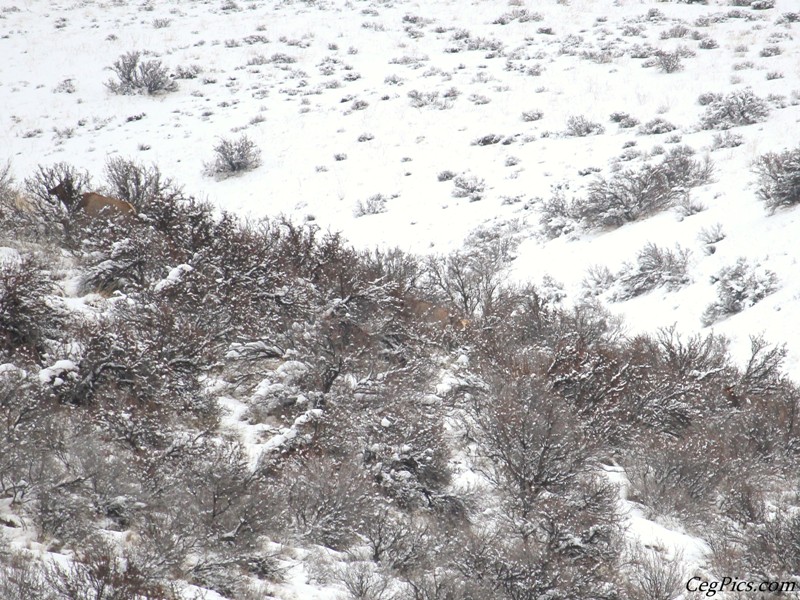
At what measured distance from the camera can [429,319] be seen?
962 centimetres

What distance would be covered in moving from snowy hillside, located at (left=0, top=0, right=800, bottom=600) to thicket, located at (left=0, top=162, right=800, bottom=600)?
0.04 metres

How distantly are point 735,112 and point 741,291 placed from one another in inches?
361

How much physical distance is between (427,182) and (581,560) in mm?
12903

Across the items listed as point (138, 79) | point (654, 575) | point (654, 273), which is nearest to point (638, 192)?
point (654, 273)

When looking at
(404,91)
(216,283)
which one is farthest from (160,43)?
(216,283)

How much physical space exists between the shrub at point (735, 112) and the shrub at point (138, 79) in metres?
19.1

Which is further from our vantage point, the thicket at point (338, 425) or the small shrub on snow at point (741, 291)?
Answer: the small shrub on snow at point (741, 291)

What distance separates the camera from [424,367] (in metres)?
8.22

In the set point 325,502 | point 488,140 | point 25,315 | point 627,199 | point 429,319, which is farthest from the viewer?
point 488,140

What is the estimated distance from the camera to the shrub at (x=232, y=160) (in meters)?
17.4

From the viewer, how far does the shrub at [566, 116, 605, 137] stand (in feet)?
58.3

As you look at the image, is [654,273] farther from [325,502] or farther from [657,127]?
[325,502]

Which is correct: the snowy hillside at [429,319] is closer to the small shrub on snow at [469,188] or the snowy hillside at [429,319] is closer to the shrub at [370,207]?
the small shrub on snow at [469,188]

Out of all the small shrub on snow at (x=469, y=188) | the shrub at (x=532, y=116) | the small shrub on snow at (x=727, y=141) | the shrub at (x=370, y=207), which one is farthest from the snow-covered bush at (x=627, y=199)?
the shrub at (x=532, y=116)
